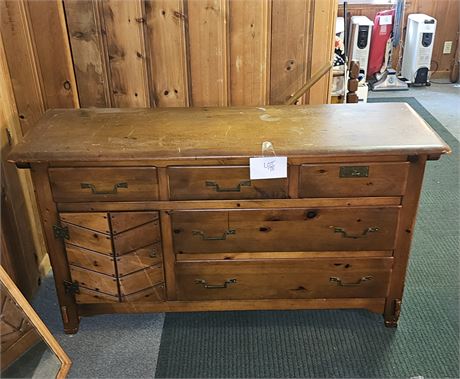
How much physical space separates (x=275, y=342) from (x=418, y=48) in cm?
375

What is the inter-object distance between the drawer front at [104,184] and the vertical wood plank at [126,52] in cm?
60

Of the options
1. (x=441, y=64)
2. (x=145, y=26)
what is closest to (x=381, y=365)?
(x=145, y=26)

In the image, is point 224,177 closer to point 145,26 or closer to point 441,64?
point 145,26

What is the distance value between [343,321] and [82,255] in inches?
42.1

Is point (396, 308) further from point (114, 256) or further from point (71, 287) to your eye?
point (71, 287)

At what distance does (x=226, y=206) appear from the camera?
1.78m

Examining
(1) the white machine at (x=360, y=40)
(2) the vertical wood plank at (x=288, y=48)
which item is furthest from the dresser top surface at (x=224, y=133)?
(1) the white machine at (x=360, y=40)

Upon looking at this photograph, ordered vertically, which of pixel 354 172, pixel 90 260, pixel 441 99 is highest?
pixel 354 172

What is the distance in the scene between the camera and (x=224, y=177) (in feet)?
5.65

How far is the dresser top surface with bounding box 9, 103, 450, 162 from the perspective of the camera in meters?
1.67

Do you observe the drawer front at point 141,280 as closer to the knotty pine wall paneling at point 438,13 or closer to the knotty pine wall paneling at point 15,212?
the knotty pine wall paneling at point 15,212

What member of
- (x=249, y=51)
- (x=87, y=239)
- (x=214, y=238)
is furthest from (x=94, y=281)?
(x=249, y=51)

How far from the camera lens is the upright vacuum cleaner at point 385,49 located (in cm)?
473

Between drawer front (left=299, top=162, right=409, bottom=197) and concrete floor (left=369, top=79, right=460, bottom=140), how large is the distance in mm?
2269
